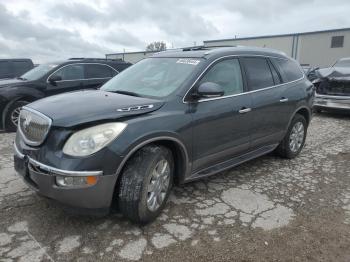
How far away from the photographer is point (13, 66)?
39.2 feet

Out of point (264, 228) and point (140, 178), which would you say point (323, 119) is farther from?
point (140, 178)

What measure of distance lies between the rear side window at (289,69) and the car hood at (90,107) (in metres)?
2.70

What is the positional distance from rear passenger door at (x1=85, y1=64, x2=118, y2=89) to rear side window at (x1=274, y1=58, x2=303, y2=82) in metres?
4.80

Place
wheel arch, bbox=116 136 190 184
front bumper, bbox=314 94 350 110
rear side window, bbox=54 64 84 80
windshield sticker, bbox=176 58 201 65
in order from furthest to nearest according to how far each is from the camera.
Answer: front bumper, bbox=314 94 350 110
rear side window, bbox=54 64 84 80
windshield sticker, bbox=176 58 201 65
wheel arch, bbox=116 136 190 184

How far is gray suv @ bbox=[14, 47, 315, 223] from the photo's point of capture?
2875 mm

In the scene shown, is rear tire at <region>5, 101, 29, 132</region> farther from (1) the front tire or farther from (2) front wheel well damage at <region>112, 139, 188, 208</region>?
(1) the front tire

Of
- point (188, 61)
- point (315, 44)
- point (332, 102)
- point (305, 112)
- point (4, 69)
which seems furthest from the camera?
point (315, 44)

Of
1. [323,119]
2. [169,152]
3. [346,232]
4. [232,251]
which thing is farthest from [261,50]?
[323,119]

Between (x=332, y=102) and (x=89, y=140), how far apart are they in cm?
883

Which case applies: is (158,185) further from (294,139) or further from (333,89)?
(333,89)

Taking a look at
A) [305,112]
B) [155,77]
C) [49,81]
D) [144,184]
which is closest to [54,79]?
[49,81]

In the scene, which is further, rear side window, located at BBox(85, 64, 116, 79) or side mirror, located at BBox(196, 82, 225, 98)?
rear side window, located at BBox(85, 64, 116, 79)

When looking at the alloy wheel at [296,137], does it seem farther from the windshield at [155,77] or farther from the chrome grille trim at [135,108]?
the chrome grille trim at [135,108]

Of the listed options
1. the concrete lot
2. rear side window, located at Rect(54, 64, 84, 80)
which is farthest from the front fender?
rear side window, located at Rect(54, 64, 84, 80)
